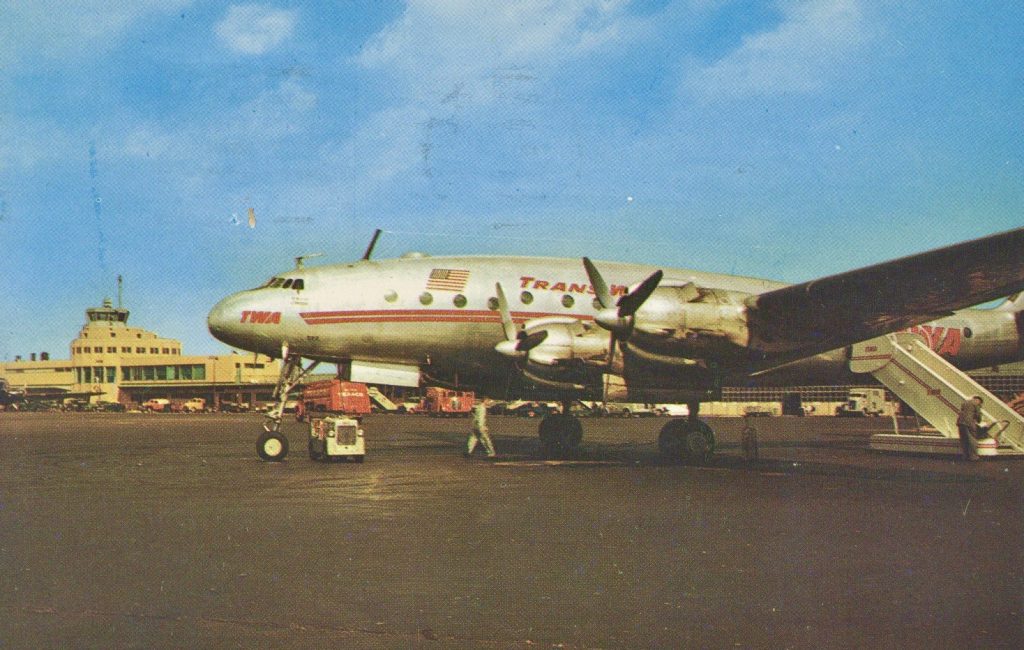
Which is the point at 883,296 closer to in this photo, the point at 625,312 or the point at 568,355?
the point at 625,312

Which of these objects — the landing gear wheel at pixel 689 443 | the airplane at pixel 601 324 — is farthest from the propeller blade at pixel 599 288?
the landing gear wheel at pixel 689 443

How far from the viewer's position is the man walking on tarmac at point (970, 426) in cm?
1897

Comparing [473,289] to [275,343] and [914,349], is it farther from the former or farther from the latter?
[914,349]

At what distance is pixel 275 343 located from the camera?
19562 millimetres

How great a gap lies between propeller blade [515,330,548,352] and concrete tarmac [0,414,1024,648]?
4.27m

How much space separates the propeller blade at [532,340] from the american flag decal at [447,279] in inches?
114

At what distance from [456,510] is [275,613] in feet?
16.0

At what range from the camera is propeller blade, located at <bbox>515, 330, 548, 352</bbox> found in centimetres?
1766

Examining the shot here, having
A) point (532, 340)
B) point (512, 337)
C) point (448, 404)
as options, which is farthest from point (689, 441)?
point (448, 404)

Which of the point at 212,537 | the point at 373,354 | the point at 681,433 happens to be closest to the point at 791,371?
the point at 681,433

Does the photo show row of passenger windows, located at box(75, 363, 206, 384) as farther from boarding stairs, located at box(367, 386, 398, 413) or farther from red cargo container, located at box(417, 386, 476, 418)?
red cargo container, located at box(417, 386, 476, 418)

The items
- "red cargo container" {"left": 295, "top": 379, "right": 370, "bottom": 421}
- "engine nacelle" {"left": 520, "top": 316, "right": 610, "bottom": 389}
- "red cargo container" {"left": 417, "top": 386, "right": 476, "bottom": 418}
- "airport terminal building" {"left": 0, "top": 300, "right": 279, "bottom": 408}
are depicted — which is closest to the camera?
"engine nacelle" {"left": 520, "top": 316, "right": 610, "bottom": 389}

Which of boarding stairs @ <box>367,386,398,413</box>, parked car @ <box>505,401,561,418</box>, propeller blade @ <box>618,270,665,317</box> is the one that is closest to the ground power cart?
propeller blade @ <box>618,270,665,317</box>

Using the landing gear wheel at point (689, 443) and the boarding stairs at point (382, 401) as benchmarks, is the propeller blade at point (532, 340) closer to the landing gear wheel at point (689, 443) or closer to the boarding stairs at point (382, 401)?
the landing gear wheel at point (689, 443)
